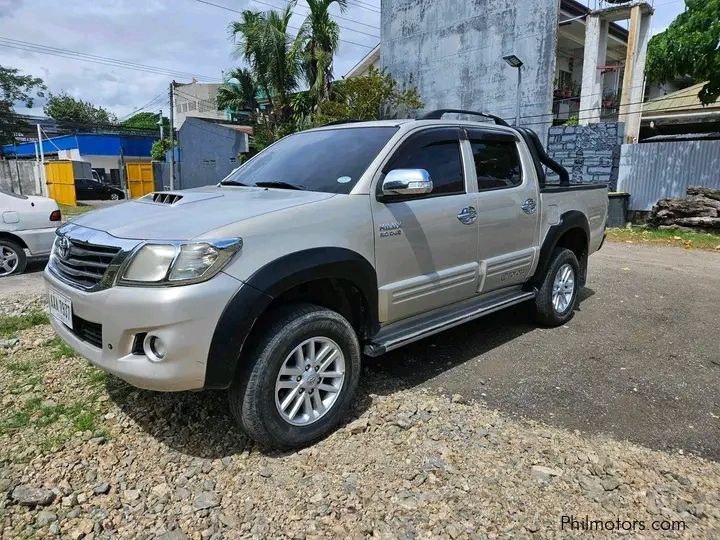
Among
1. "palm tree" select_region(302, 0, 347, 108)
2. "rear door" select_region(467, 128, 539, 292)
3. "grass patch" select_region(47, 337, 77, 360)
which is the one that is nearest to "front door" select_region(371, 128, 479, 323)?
"rear door" select_region(467, 128, 539, 292)

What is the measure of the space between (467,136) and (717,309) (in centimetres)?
378

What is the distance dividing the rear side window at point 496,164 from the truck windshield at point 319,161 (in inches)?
33.5

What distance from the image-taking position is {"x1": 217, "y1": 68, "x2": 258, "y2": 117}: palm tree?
79.0 ft

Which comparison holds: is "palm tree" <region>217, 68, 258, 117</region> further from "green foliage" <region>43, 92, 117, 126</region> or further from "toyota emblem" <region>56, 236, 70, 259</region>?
"green foliage" <region>43, 92, 117, 126</region>

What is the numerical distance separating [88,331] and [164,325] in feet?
2.10

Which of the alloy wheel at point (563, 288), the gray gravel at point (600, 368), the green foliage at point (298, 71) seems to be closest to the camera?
the gray gravel at point (600, 368)

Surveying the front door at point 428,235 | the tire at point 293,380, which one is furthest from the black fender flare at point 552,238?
the tire at point 293,380

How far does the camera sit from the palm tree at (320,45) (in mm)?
21109

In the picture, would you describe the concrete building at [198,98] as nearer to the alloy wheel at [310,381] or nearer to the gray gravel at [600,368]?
the gray gravel at [600,368]

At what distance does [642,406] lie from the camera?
348 cm

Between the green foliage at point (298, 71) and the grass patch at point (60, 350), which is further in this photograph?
the green foliage at point (298, 71)

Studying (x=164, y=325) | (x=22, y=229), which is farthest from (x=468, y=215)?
(x=22, y=229)

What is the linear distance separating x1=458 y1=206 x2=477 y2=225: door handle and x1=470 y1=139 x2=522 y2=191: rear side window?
251 millimetres

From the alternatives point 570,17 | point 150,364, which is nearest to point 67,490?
point 150,364
